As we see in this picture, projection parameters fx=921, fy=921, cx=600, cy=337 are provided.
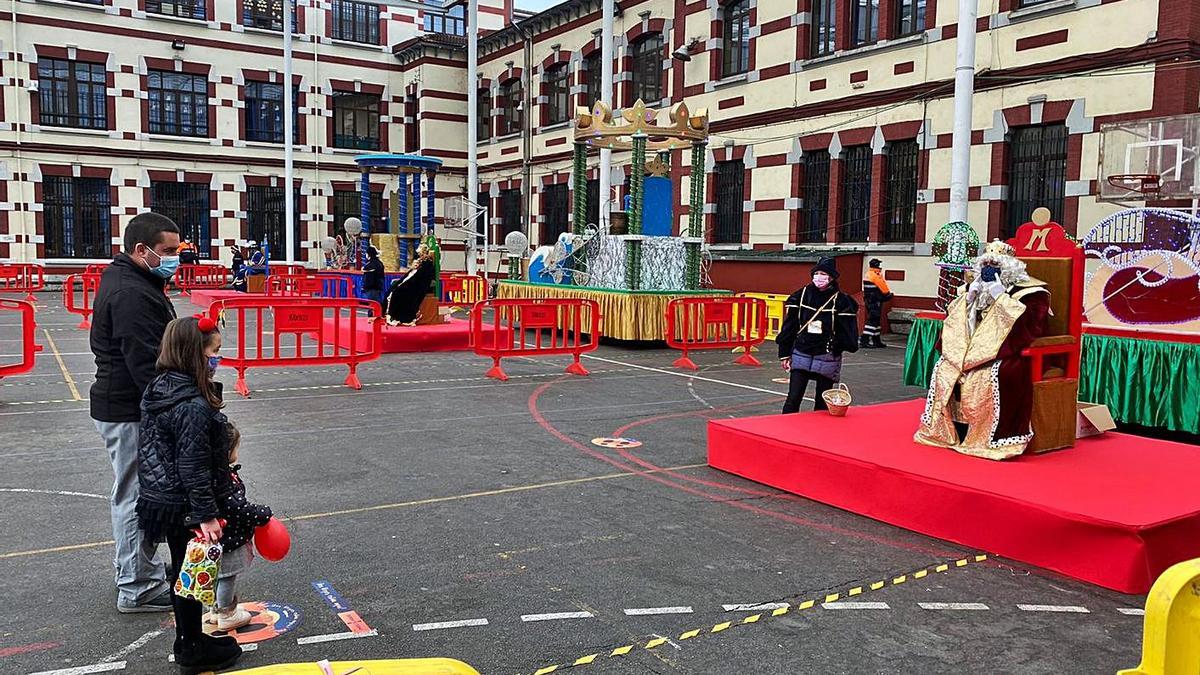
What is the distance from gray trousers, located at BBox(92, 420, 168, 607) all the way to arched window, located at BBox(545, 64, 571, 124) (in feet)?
89.4

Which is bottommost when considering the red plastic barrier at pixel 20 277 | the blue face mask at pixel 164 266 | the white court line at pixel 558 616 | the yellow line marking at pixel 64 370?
the white court line at pixel 558 616

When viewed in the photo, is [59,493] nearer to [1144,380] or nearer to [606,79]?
[1144,380]

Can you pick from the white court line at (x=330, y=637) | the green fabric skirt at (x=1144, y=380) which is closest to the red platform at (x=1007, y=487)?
the green fabric skirt at (x=1144, y=380)

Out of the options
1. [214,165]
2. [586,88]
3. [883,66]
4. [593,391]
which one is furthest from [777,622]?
[214,165]

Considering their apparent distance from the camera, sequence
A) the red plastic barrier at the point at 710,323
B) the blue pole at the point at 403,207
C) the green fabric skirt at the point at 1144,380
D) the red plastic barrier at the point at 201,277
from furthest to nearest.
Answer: the red plastic barrier at the point at 201,277
the blue pole at the point at 403,207
the red plastic barrier at the point at 710,323
the green fabric skirt at the point at 1144,380

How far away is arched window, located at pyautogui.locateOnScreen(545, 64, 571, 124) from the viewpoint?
30.8 m

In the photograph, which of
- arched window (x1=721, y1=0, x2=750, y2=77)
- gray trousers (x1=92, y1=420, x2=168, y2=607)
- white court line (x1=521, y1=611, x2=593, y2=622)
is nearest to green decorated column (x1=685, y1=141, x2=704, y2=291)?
arched window (x1=721, y1=0, x2=750, y2=77)

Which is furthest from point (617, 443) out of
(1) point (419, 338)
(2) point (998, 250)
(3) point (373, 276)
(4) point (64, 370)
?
(3) point (373, 276)

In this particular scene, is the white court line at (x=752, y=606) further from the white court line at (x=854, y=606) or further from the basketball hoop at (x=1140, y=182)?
the basketball hoop at (x=1140, y=182)

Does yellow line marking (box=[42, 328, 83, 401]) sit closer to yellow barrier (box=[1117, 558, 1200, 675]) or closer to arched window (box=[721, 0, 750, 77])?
yellow barrier (box=[1117, 558, 1200, 675])

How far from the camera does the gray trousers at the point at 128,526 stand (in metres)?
4.38

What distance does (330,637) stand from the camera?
4.22m

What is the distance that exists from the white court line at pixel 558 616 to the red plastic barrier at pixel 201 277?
88.7 feet

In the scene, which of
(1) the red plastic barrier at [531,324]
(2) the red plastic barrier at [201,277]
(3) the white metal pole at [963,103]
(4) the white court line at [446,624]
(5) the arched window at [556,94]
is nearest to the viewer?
(4) the white court line at [446,624]
